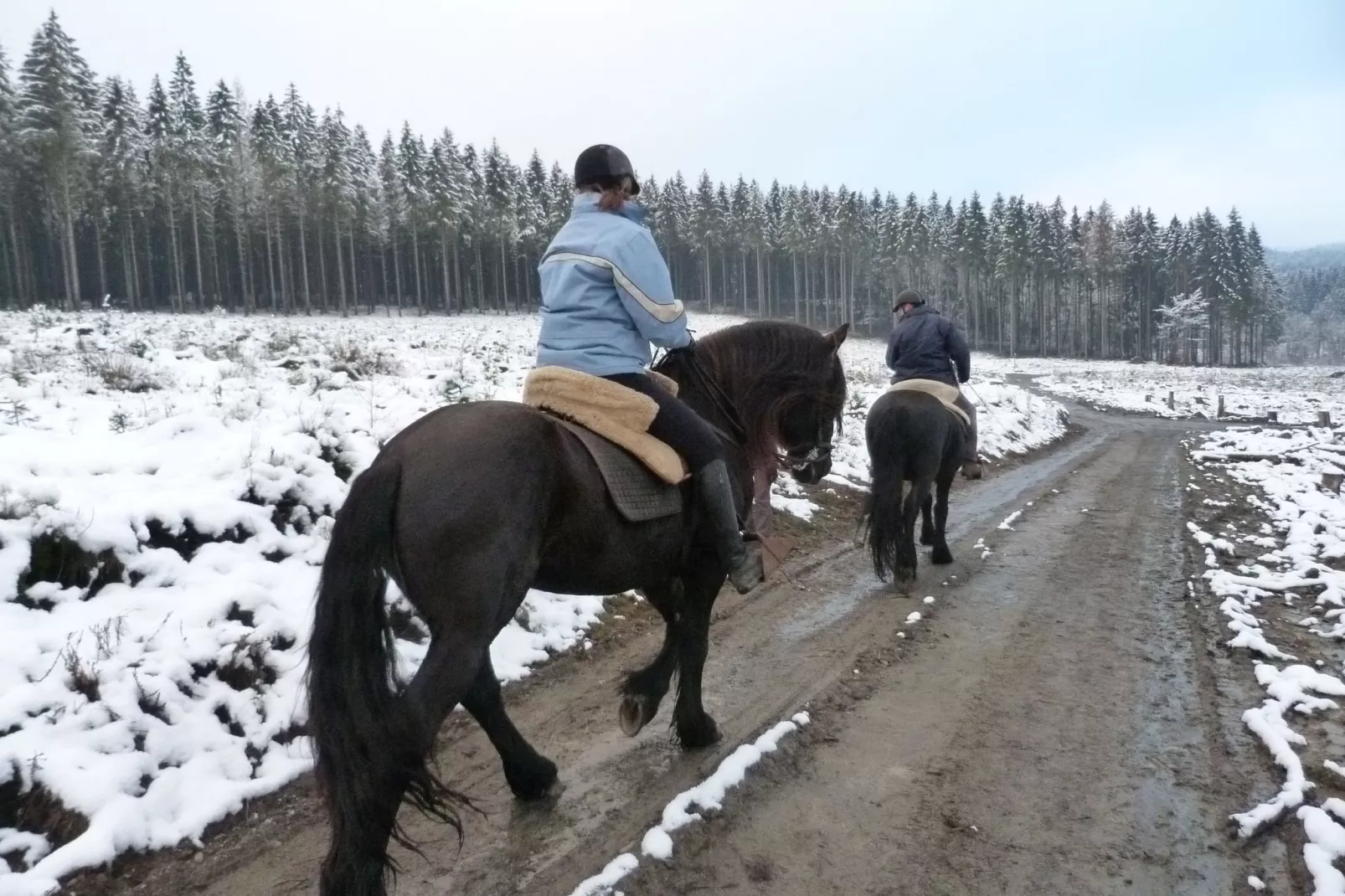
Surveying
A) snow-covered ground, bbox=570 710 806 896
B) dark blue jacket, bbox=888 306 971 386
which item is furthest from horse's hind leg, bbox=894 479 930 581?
snow-covered ground, bbox=570 710 806 896

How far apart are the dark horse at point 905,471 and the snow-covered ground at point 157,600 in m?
2.89

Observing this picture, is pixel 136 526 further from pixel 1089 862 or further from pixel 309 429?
pixel 1089 862

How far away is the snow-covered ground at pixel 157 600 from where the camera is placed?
3260 mm

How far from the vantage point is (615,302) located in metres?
3.55

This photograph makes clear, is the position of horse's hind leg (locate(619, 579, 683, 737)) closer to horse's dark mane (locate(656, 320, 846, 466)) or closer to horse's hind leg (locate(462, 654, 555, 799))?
horse's hind leg (locate(462, 654, 555, 799))

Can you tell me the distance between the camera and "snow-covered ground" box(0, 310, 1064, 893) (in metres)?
3.26

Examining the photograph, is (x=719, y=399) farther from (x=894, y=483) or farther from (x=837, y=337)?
(x=894, y=483)

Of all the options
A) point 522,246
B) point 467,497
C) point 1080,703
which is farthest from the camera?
point 522,246

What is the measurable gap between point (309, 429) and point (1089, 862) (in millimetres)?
6239

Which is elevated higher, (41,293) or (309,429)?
(41,293)

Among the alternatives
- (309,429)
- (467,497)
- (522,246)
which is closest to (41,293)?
(522,246)

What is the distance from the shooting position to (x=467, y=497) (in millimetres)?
2789

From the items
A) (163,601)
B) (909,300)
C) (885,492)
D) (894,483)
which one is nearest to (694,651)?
(163,601)

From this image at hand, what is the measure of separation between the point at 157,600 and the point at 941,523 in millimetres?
7034
